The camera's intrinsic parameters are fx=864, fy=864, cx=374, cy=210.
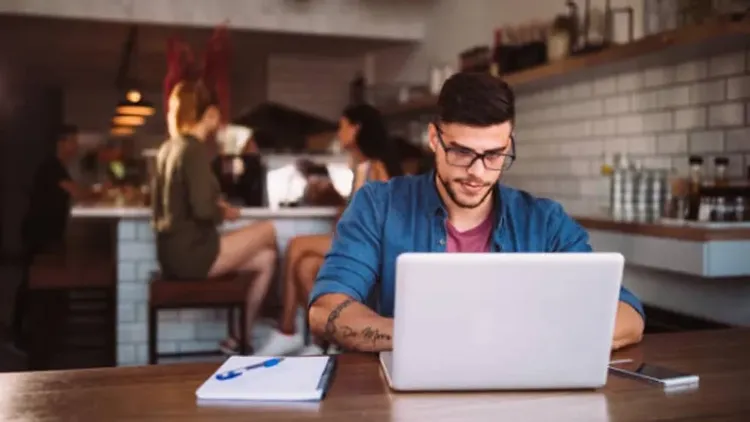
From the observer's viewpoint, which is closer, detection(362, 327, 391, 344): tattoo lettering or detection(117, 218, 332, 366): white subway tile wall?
detection(362, 327, 391, 344): tattoo lettering

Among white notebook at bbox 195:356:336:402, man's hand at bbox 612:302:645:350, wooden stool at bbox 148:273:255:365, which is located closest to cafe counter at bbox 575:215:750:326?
man's hand at bbox 612:302:645:350

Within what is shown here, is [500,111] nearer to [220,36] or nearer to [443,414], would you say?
[443,414]

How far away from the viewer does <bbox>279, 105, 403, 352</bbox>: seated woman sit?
3883 millimetres

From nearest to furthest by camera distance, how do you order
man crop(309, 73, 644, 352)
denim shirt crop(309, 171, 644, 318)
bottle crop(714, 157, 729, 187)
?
1. man crop(309, 73, 644, 352)
2. denim shirt crop(309, 171, 644, 318)
3. bottle crop(714, 157, 729, 187)

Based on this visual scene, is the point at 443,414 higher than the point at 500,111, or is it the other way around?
the point at 500,111

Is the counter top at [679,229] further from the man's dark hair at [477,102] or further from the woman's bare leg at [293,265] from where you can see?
the woman's bare leg at [293,265]

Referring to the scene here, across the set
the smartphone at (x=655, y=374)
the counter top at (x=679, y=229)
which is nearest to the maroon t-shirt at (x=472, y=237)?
the smartphone at (x=655, y=374)

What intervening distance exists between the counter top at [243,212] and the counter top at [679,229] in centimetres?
167

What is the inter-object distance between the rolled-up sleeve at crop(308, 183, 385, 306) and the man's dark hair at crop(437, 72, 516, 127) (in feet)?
0.93

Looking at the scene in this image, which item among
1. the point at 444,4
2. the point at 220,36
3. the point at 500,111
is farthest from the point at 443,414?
the point at 444,4

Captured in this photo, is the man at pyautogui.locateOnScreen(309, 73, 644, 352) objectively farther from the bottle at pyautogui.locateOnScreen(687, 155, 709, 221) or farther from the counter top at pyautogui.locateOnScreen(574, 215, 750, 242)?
the bottle at pyautogui.locateOnScreen(687, 155, 709, 221)

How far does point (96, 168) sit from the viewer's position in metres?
10.9

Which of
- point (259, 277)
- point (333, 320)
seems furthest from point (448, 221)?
point (259, 277)

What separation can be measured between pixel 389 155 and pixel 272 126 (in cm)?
225
